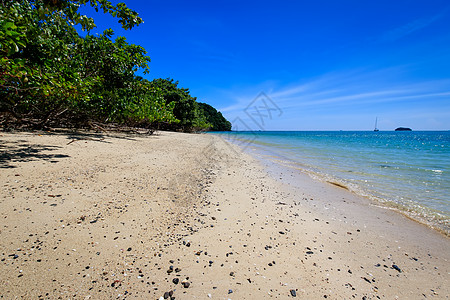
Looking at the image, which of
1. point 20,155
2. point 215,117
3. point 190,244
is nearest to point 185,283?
point 190,244

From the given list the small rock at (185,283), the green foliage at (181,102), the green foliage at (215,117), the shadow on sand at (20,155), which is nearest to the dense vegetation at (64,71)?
the shadow on sand at (20,155)

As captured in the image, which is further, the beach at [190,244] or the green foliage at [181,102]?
the green foliage at [181,102]

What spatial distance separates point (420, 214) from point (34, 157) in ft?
37.1

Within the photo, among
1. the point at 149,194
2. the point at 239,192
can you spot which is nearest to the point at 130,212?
the point at 149,194

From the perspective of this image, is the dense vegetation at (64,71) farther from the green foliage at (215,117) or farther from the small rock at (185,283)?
the green foliage at (215,117)

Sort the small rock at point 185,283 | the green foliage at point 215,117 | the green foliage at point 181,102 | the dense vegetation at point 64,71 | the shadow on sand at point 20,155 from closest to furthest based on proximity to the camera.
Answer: the small rock at point 185,283, the dense vegetation at point 64,71, the shadow on sand at point 20,155, the green foliage at point 181,102, the green foliage at point 215,117

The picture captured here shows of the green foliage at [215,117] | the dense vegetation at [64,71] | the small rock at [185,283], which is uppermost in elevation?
the green foliage at [215,117]

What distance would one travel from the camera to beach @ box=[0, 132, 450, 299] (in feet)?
6.99

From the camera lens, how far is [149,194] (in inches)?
175

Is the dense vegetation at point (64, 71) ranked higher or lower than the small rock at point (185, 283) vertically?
higher

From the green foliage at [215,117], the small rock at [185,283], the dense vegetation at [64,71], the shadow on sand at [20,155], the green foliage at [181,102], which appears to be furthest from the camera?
the green foliage at [215,117]

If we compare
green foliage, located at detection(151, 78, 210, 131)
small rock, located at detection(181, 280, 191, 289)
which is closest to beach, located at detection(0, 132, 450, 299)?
small rock, located at detection(181, 280, 191, 289)

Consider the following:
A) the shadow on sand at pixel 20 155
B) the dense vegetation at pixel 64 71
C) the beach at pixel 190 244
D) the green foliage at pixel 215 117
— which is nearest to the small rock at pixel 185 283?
the beach at pixel 190 244

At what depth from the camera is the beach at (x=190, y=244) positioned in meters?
2.13
